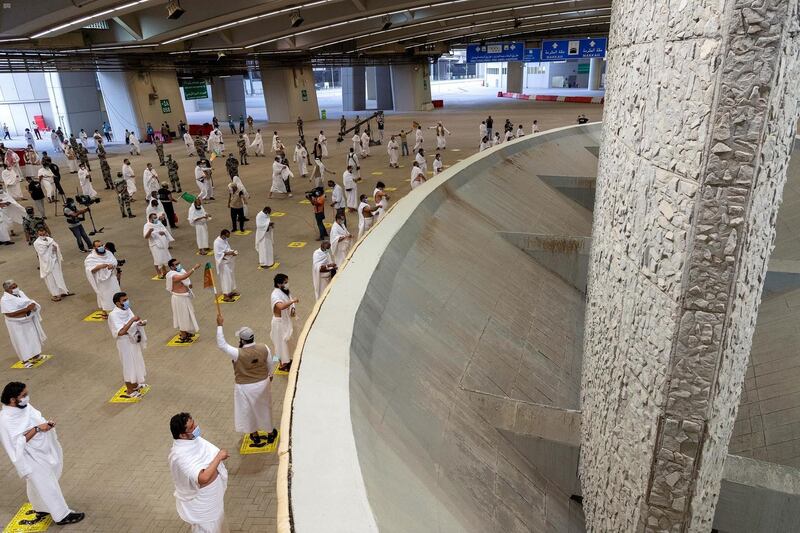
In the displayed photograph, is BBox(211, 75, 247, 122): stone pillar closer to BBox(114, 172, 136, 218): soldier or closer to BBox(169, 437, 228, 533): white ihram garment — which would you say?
BBox(114, 172, 136, 218): soldier

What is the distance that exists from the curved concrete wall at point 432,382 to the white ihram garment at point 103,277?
201 inches

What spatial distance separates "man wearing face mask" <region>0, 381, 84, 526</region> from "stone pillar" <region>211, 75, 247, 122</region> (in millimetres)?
41971

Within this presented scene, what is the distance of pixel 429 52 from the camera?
4700cm

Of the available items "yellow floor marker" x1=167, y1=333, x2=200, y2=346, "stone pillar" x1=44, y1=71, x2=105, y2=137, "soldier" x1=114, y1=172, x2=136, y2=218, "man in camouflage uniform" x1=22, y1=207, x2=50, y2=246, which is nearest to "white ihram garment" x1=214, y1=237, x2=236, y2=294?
"yellow floor marker" x1=167, y1=333, x2=200, y2=346

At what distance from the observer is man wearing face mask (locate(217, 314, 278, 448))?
581cm

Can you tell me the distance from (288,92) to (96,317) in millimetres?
33590

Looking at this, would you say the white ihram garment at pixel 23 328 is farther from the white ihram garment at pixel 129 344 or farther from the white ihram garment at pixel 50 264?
the white ihram garment at pixel 50 264

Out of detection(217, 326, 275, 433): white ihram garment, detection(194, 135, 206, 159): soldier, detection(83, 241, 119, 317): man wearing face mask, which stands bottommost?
detection(217, 326, 275, 433): white ihram garment

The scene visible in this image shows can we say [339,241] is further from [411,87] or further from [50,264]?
[411,87]

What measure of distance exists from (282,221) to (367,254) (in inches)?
378

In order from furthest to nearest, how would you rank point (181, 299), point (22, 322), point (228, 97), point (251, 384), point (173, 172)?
point (228, 97), point (173, 172), point (181, 299), point (22, 322), point (251, 384)

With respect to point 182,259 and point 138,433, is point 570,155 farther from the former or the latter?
point 138,433

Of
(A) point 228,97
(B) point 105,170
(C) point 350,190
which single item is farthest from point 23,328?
(A) point 228,97

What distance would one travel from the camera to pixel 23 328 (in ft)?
25.6
